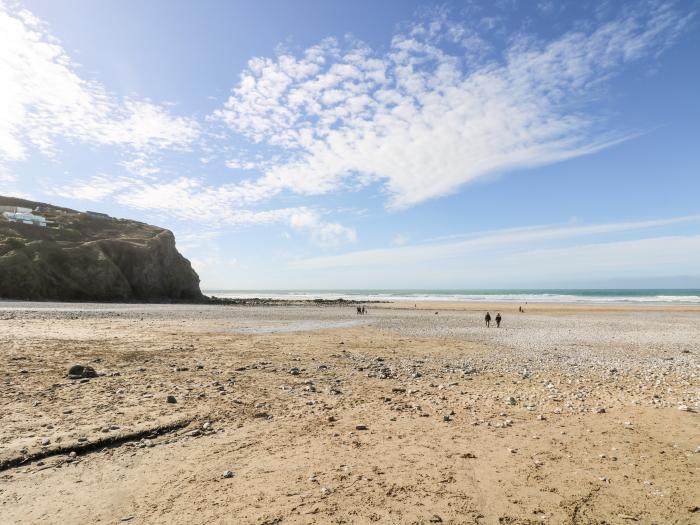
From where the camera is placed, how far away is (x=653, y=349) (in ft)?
70.5

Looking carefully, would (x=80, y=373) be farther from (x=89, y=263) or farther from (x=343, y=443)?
(x=89, y=263)

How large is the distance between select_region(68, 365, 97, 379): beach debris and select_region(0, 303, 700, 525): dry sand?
16.5 inches

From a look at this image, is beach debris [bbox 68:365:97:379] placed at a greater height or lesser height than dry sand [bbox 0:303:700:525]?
greater

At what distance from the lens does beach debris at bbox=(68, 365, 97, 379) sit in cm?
1136

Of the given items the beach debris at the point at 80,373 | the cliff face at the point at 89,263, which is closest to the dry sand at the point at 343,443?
the beach debris at the point at 80,373

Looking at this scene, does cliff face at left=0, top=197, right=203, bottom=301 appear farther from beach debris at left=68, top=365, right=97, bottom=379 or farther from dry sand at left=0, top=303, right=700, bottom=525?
beach debris at left=68, top=365, right=97, bottom=379

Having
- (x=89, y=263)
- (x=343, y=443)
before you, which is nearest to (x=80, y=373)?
(x=343, y=443)

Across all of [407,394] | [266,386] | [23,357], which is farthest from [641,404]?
[23,357]

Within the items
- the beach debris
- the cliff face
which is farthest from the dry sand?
the cliff face

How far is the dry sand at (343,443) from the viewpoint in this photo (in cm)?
526

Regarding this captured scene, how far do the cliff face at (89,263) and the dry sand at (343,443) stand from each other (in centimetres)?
5852

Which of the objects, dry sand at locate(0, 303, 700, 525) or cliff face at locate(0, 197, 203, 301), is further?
cliff face at locate(0, 197, 203, 301)

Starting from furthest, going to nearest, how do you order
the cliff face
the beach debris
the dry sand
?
the cliff face < the beach debris < the dry sand

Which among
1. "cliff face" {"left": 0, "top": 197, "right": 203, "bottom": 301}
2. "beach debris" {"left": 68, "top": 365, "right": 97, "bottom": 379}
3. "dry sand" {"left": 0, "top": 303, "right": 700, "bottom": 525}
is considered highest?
"cliff face" {"left": 0, "top": 197, "right": 203, "bottom": 301}
